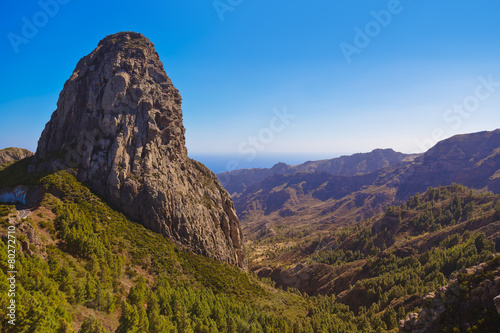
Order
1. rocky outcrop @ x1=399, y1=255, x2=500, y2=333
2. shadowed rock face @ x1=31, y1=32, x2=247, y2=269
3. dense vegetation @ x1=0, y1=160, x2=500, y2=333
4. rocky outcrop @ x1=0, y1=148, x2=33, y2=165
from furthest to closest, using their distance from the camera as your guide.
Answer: rocky outcrop @ x1=0, y1=148, x2=33, y2=165
shadowed rock face @ x1=31, y1=32, x2=247, y2=269
rocky outcrop @ x1=399, y1=255, x2=500, y2=333
dense vegetation @ x1=0, y1=160, x2=500, y2=333

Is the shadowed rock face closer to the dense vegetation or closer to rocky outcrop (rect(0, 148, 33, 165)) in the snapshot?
the dense vegetation

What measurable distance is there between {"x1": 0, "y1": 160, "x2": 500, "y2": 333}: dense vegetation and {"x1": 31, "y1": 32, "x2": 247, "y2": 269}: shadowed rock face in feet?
24.7

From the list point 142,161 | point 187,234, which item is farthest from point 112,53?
point 187,234

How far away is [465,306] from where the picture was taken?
4125 centimetres

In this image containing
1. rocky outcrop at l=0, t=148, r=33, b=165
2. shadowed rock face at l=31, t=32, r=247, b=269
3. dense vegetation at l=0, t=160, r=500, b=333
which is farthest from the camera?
rocky outcrop at l=0, t=148, r=33, b=165

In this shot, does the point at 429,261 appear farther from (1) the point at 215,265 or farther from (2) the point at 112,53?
(2) the point at 112,53

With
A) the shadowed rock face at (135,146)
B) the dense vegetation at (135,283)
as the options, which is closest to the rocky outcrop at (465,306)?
the dense vegetation at (135,283)

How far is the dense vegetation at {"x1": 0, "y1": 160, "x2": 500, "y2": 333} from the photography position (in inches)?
1364

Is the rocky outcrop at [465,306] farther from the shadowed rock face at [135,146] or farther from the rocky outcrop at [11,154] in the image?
the rocky outcrop at [11,154]

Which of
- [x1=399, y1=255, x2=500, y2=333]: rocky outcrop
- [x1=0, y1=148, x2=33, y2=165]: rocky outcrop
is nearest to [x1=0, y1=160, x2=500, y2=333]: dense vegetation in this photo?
[x1=399, y1=255, x2=500, y2=333]: rocky outcrop

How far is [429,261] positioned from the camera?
400 feet

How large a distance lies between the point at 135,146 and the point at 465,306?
105740 millimetres

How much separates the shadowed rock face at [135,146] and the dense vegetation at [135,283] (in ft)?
24.7

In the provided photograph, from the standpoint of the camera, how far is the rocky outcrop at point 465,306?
3747cm
